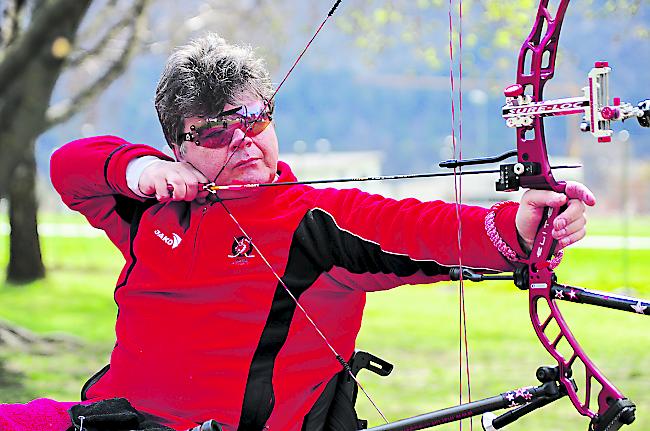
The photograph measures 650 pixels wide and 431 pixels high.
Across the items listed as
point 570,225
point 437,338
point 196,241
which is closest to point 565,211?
point 570,225

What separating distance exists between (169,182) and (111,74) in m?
6.84

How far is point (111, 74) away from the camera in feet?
27.6

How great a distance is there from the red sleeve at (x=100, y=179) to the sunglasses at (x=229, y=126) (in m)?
0.14

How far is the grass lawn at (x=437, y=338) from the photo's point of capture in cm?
569

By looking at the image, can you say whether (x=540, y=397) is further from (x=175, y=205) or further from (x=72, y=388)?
(x=72, y=388)

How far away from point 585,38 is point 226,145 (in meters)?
8.39

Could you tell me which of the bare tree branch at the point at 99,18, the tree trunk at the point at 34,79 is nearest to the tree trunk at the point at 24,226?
the bare tree branch at the point at 99,18

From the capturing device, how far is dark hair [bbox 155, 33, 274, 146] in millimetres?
1943

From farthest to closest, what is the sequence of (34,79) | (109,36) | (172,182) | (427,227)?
1. (109,36)
2. (34,79)
3. (172,182)
4. (427,227)

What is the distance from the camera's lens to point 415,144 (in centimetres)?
1423

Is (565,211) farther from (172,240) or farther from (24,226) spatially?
(24,226)

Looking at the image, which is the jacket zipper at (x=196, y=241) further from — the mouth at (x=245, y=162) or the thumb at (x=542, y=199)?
the thumb at (x=542, y=199)

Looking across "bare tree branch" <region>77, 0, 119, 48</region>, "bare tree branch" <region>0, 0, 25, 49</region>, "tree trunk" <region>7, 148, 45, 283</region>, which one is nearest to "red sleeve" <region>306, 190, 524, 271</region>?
"bare tree branch" <region>0, 0, 25, 49</region>

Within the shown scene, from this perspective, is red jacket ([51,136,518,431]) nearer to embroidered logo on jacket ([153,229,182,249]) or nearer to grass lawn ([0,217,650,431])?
embroidered logo on jacket ([153,229,182,249])
